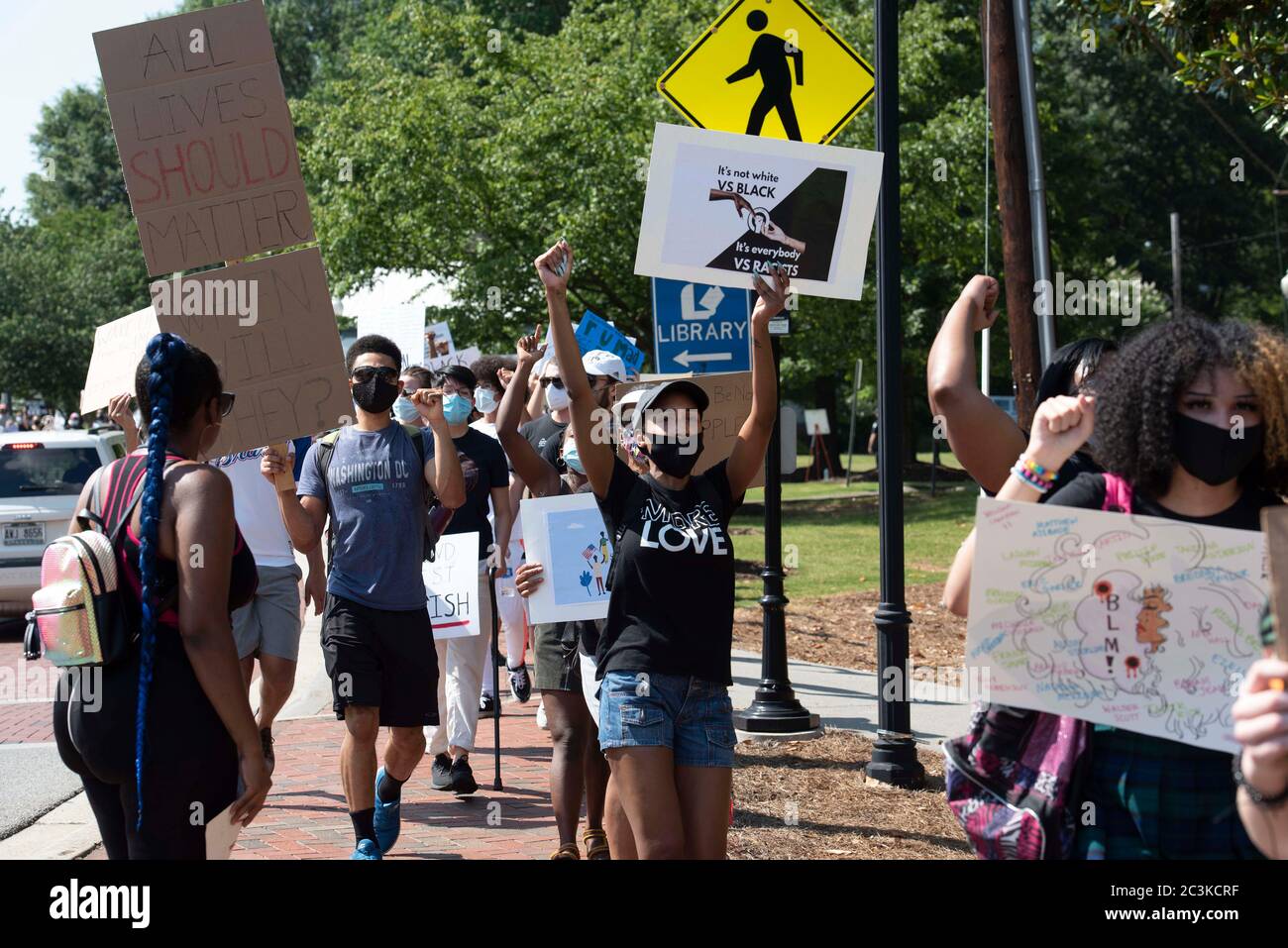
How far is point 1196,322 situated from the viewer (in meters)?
3.17

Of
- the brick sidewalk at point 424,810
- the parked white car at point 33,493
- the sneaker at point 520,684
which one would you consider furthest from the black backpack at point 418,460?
the parked white car at point 33,493

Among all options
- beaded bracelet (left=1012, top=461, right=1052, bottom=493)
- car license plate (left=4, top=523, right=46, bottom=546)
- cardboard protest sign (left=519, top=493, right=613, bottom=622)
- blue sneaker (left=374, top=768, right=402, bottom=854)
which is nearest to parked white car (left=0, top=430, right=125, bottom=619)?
car license plate (left=4, top=523, right=46, bottom=546)

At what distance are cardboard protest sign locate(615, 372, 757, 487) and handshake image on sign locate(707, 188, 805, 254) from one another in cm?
157

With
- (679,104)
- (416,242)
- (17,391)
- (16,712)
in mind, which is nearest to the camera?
(679,104)

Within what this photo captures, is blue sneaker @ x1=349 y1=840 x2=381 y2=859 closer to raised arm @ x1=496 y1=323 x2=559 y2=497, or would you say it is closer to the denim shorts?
raised arm @ x1=496 y1=323 x2=559 y2=497

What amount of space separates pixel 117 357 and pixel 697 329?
3.80 meters

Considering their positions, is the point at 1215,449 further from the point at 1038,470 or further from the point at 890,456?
the point at 890,456

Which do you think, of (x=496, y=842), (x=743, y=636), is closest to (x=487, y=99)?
(x=743, y=636)

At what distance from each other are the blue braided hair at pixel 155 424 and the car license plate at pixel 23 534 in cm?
1111

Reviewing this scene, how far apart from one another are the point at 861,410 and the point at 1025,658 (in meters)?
60.3

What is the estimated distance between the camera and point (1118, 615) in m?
2.97

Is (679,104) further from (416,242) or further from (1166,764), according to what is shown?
(416,242)

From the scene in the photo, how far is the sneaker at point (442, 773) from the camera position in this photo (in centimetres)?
Answer: 774

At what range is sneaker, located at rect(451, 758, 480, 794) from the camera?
25.2ft
